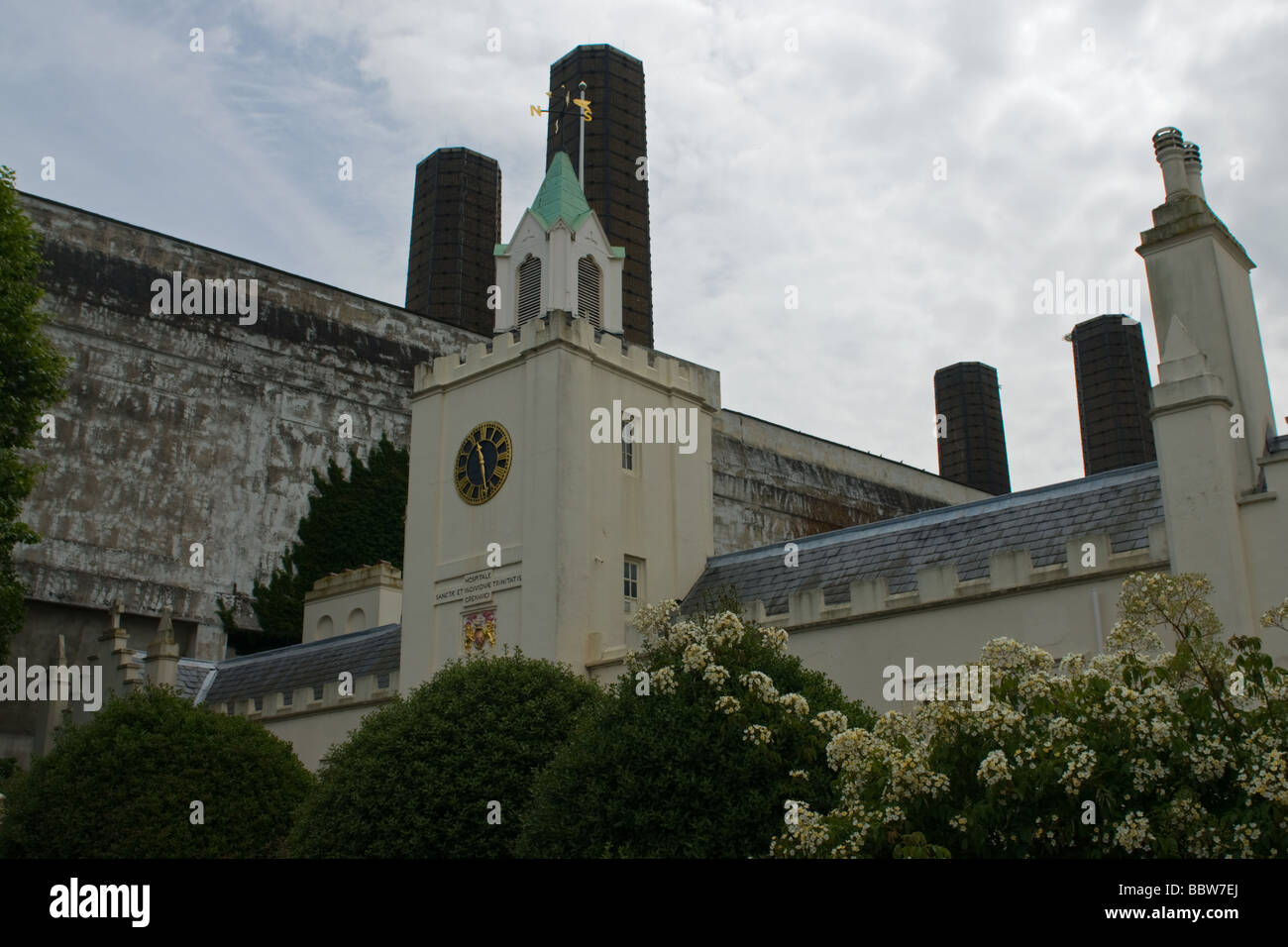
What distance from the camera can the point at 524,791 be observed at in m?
22.5

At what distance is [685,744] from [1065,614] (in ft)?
33.1

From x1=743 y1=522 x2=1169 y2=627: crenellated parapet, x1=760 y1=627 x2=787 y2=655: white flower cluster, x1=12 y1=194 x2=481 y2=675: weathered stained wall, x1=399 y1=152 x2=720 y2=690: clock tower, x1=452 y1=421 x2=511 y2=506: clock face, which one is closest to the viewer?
x1=760 y1=627 x2=787 y2=655: white flower cluster

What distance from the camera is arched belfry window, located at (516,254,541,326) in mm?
35938

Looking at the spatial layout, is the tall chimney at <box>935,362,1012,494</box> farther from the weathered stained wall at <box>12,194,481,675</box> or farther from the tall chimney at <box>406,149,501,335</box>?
the weathered stained wall at <box>12,194,481,675</box>

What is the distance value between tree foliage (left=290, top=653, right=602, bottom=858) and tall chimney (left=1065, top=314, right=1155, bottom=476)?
75929 millimetres

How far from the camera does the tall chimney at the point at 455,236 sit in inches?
3558

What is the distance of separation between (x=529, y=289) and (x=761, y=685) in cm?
2186

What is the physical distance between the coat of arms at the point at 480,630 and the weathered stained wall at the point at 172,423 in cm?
2034

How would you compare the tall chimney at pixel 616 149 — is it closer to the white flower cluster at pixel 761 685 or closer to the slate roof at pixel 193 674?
the slate roof at pixel 193 674

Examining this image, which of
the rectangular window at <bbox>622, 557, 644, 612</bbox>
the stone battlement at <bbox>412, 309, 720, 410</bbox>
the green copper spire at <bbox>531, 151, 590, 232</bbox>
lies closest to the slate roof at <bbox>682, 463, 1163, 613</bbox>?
the rectangular window at <bbox>622, 557, 644, 612</bbox>

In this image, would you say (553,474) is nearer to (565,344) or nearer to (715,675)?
(565,344)

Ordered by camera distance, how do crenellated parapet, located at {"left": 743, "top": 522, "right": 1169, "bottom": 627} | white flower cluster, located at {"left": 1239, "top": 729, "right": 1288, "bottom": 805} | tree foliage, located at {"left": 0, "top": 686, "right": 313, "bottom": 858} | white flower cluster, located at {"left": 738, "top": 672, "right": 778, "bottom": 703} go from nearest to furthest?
white flower cluster, located at {"left": 1239, "top": 729, "right": 1288, "bottom": 805}
white flower cluster, located at {"left": 738, "top": 672, "right": 778, "bottom": 703}
crenellated parapet, located at {"left": 743, "top": 522, "right": 1169, "bottom": 627}
tree foliage, located at {"left": 0, "top": 686, "right": 313, "bottom": 858}
